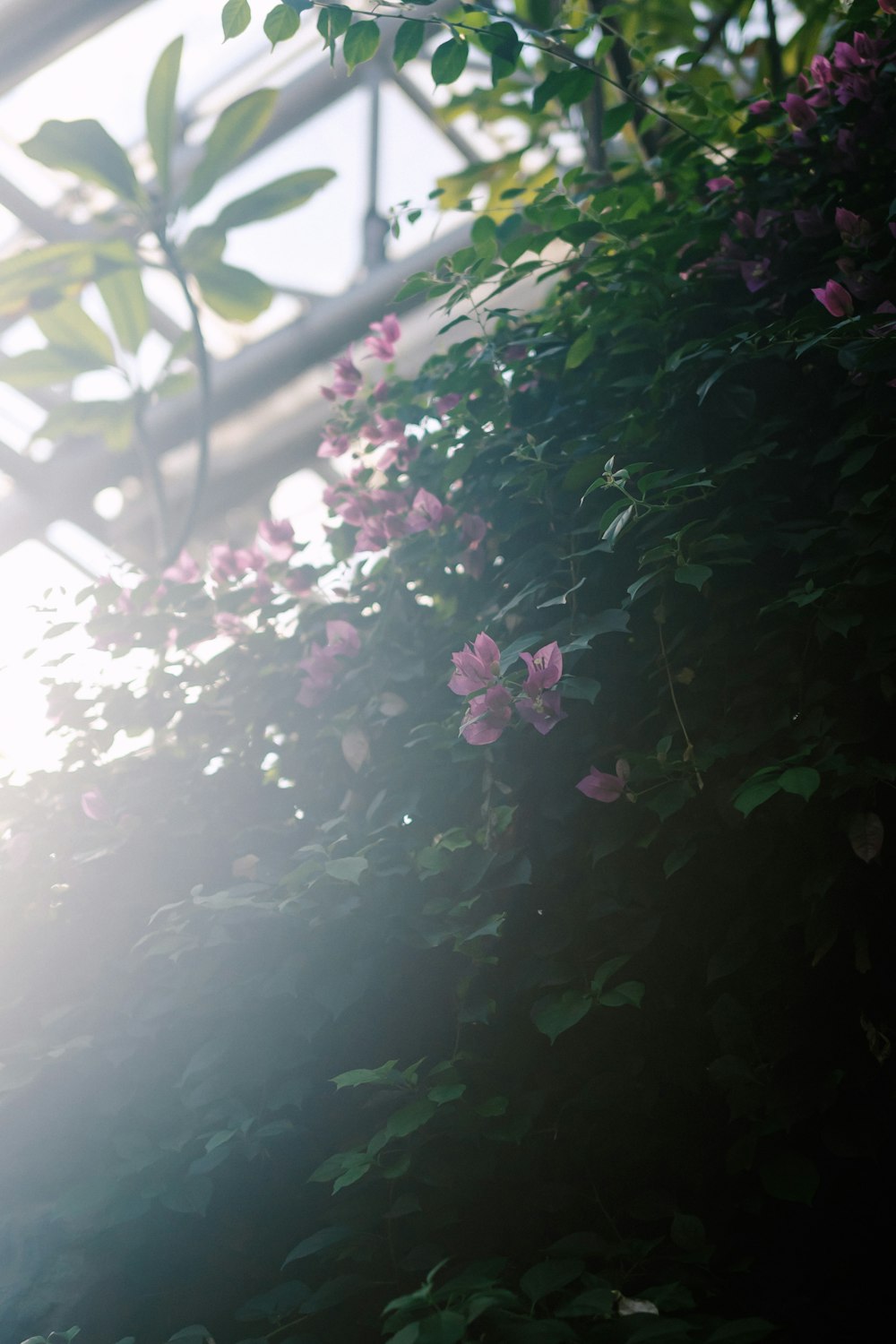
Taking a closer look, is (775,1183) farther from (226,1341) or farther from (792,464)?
(792,464)

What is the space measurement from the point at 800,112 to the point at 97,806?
1.27m

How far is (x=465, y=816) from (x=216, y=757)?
1.60 feet

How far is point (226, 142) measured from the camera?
1.85 metres

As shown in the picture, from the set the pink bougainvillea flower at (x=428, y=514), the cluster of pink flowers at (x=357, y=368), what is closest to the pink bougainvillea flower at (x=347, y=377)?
the cluster of pink flowers at (x=357, y=368)

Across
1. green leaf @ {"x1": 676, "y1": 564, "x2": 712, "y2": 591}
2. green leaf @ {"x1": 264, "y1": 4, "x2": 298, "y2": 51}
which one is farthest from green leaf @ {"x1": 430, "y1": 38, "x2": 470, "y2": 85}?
green leaf @ {"x1": 676, "y1": 564, "x2": 712, "y2": 591}

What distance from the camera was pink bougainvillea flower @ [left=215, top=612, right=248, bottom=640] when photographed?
4.93 ft

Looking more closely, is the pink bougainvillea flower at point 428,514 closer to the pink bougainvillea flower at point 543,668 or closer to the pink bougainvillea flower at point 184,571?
the pink bougainvillea flower at point 543,668

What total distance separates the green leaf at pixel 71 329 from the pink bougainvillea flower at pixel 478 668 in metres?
1.40

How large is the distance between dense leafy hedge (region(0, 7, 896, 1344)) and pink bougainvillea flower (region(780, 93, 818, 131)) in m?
0.02

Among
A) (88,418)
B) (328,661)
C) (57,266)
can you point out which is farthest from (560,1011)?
(57,266)

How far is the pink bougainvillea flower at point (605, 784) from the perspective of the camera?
0.89 meters

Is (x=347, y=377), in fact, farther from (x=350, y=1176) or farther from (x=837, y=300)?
(x=350, y=1176)

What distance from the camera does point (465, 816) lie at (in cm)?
106

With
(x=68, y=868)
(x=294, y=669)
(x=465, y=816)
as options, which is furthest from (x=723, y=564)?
(x=68, y=868)
